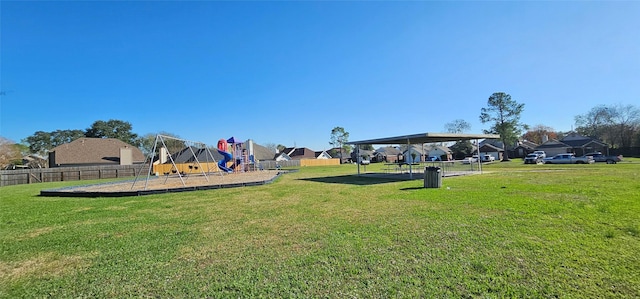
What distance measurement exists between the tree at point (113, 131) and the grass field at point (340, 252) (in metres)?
59.0

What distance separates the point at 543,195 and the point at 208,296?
28.9ft

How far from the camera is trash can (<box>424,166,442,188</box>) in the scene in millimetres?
10141

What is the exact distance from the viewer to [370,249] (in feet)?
12.6

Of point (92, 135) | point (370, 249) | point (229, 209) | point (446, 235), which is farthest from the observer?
point (92, 135)

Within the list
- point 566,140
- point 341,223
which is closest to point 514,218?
point 341,223

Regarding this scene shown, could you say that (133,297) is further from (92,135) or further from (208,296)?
(92,135)

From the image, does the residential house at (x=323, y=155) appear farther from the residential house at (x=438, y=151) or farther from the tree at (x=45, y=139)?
the tree at (x=45, y=139)

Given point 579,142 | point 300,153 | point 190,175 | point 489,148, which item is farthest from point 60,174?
point 579,142

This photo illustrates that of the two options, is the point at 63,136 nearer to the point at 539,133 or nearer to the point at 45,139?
the point at 45,139

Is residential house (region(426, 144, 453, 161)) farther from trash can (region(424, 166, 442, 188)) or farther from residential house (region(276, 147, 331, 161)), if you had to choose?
trash can (region(424, 166, 442, 188))

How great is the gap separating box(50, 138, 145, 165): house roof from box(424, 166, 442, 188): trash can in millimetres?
36866

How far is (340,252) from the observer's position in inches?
148

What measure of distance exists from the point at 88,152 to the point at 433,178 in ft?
127

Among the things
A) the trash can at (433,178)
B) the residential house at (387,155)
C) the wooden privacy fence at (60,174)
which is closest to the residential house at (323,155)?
the residential house at (387,155)
